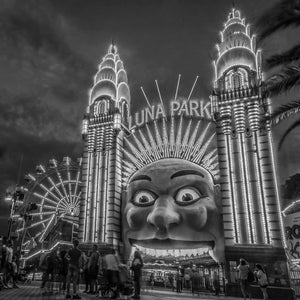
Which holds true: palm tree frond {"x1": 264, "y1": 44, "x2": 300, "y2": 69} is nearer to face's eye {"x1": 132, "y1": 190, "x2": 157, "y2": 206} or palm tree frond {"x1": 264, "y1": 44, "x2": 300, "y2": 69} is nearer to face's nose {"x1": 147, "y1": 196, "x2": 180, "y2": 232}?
face's nose {"x1": 147, "y1": 196, "x2": 180, "y2": 232}

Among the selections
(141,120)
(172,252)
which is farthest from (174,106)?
(172,252)

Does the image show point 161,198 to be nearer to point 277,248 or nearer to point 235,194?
point 235,194

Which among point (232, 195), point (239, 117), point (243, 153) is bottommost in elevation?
point (232, 195)

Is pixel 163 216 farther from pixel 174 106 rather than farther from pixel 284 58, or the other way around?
pixel 284 58

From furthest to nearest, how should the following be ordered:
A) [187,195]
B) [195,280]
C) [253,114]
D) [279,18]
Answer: [253,114] < [187,195] < [195,280] < [279,18]

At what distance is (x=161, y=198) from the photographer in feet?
88.6

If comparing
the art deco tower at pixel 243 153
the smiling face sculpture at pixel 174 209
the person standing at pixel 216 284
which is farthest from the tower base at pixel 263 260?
the person standing at pixel 216 284

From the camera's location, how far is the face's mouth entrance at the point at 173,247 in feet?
85.7

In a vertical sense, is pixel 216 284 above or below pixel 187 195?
below

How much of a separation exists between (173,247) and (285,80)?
1919 centimetres

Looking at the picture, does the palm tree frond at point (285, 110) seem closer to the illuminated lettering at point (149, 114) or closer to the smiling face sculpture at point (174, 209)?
the smiling face sculpture at point (174, 209)

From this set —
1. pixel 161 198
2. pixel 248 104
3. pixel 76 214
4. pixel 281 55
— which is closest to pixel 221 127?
pixel 248 104

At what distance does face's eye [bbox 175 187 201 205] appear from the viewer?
1031 inches

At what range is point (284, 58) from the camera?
424 inches
